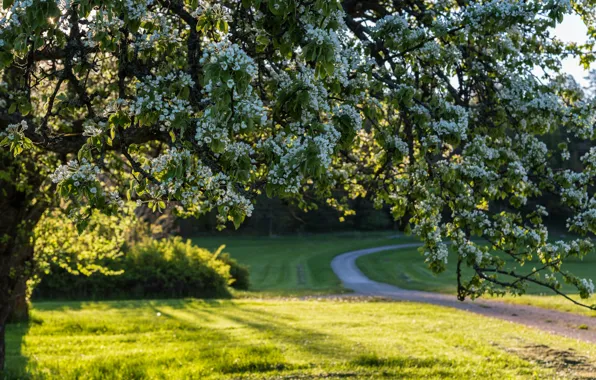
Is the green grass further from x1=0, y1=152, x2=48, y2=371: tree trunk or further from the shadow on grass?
x1=0, y1=152, x2=48, y2=371: tree trunk

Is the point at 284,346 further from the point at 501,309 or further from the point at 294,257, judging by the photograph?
the point at 294,257

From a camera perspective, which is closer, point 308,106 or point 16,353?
point 308,106

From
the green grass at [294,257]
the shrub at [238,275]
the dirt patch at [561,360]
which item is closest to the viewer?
the dirt patch at [561,360]

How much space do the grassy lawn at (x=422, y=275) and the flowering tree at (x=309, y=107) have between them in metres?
16.2

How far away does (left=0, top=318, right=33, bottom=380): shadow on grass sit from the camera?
997 cm

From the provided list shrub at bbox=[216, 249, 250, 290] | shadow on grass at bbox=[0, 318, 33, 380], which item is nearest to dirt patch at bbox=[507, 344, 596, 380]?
shadow on grass at bbox=[0, 318, 33, 380]

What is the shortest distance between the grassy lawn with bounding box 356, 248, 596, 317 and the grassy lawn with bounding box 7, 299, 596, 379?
6.17m

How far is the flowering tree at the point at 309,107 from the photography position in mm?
3787

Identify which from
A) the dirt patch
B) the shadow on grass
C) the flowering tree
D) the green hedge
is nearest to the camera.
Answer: the flowering tree

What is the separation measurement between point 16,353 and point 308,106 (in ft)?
36.4

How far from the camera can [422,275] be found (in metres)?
40.1

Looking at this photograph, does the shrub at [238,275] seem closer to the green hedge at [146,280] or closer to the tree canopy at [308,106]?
the green hedge at [146,280]

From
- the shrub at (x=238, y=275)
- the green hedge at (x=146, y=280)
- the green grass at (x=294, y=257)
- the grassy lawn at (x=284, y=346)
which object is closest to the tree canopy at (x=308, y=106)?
the grassy lawn at (x=284, y=346)

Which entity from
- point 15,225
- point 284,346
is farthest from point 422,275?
point 15,225
